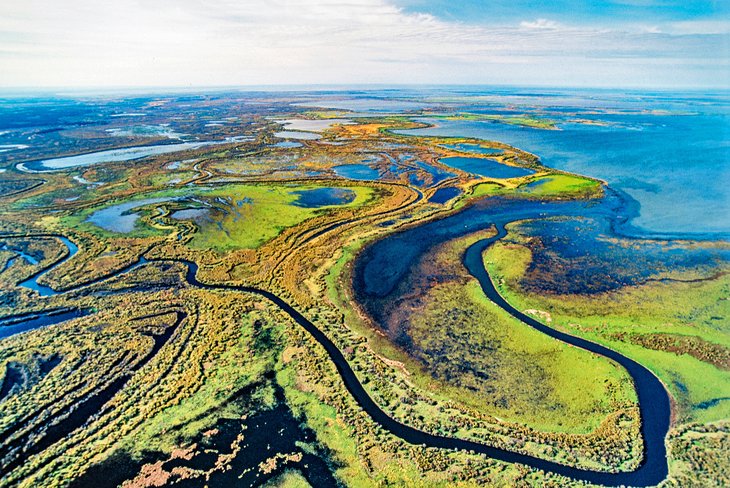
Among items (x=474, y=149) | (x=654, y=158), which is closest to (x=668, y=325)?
(x=474, y=149)

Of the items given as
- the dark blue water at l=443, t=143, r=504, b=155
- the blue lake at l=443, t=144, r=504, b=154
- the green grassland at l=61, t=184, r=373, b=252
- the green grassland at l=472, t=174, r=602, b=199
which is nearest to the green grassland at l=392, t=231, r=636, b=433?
the green grassland at l=61, t=184, r=373, b=252

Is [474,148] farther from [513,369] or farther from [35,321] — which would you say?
[35,321]

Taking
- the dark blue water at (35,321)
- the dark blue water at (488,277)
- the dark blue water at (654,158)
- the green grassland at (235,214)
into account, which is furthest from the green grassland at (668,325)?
the dark blue water at (35,321)

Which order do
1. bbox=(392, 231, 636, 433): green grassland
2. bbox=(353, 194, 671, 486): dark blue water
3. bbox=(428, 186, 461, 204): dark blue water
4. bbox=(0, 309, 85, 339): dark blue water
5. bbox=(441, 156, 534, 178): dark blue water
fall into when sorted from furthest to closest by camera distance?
bbox=(441, 156, 534, 178): dark blue water
bbox=(428, 186, 461, 204): dark blue water
bbox=(0, 309, 85, 339): dark blue water
bbox=(392, 231, 636, 433): green grassland
bbox=(353, 194, 671, 486): dark blue water

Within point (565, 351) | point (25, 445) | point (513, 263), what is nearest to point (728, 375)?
point (565, 351)

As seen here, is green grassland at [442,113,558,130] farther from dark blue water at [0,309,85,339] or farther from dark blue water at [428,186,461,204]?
dark blue water at [0,309,85,339]

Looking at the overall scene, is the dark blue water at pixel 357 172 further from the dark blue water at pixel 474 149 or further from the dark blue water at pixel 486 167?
the dark blue water at pixel 474 149
